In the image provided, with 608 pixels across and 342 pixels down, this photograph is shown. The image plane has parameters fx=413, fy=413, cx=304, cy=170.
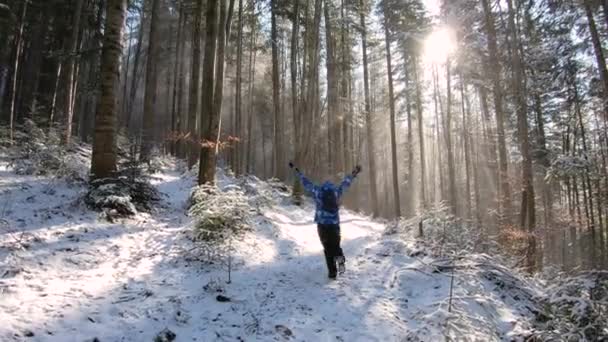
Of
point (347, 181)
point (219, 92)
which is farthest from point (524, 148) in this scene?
point (219, 92)

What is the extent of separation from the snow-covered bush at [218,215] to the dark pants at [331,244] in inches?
58.7

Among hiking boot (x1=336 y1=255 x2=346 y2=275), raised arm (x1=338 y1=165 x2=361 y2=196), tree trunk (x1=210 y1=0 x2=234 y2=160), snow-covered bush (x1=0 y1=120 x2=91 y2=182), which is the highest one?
tree trunk (x1=210 y1=0 x2=234 y2=160)

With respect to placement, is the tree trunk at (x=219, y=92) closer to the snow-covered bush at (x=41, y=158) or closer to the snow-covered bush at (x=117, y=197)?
the snow-covered bush at (x=117, y=197)

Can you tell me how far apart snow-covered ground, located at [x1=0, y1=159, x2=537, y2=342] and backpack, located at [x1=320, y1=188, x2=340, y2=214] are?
3.40 feet

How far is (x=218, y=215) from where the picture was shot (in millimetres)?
6699

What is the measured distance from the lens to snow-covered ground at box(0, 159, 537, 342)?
4.42 m

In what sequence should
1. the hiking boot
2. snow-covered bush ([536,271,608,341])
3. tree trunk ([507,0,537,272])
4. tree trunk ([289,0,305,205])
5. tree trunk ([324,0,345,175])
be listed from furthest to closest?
tree trunk ([324,0,345,175]), tree trunk ([289,0,305,205]), tree trunk ([507,0,537,272]), the hiking boot, snow-covered bush ([536,271,608,341])

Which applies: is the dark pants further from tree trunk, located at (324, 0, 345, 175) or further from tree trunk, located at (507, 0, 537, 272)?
tree trunk, located at (324, 0, 345, 175)

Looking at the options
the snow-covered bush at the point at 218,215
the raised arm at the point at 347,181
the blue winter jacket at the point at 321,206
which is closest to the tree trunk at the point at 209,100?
the snow-covered bush at the point at 218,215

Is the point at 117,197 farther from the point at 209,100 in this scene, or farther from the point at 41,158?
the point at 41,158

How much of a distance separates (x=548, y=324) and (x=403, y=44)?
17.9 meters

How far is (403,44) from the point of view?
20.7 metres

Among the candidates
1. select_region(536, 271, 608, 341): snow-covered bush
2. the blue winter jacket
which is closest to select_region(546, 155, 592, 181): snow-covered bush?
select_region(536, 271, 608, 341): snow-covered bush

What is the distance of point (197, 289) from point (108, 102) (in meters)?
4.38
